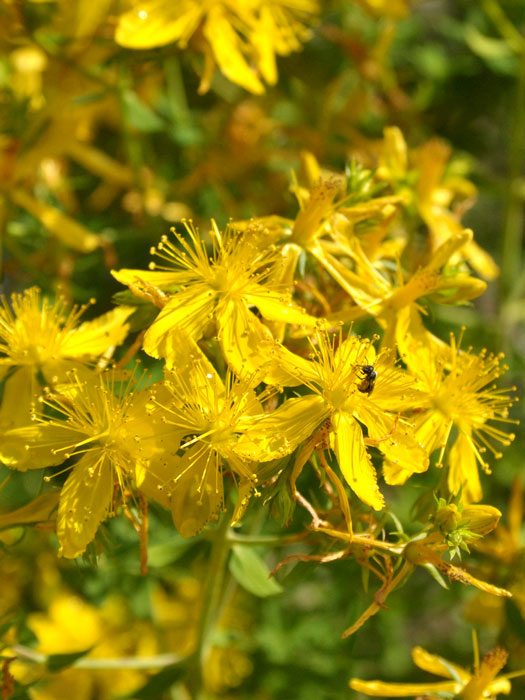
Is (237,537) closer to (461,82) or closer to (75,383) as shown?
(75,383)

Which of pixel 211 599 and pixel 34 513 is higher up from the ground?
pixel 34 513

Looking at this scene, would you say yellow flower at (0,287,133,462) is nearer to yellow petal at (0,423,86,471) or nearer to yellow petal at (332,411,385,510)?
yellow petal at (0,423,86,471)

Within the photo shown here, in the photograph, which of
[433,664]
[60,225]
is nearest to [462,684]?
[433,664]

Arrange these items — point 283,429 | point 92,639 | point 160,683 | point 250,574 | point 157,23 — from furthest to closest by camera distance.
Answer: point 92,639, point 157,23, point 160,683, point 250,574, point 283,429

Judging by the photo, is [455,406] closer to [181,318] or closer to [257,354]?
[257,354]

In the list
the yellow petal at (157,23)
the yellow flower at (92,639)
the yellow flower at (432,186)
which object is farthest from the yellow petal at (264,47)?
the yellow flower at (92,639)

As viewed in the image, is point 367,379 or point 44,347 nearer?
point 367,379

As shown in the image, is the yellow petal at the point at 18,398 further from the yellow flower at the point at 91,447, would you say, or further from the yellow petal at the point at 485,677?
the yellow petal at the point at 485,677

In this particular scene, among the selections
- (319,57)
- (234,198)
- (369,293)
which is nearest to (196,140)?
(234,198)
